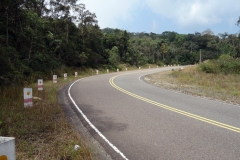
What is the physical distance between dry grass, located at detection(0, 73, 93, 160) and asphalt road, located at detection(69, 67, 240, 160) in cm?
78

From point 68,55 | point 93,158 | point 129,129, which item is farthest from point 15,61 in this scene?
point 68,55

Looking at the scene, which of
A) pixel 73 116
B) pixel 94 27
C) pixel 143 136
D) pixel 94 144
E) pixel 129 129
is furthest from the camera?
pixel 94 27

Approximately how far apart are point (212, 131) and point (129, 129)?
2.42 m

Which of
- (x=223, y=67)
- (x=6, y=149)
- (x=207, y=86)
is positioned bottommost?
(x=207, y=86)

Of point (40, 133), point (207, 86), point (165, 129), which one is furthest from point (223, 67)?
point (40, 133)

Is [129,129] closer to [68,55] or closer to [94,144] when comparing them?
[94,144]

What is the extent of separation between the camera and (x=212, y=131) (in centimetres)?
627

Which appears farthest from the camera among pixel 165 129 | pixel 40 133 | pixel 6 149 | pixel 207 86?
pixel 207 86

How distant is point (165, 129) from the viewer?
654 cm

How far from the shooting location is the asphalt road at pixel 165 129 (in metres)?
4.99

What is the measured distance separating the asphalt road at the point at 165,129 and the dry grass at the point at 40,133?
0.78 m

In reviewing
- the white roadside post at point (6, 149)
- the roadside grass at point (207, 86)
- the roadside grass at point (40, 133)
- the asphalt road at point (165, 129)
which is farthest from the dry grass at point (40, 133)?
the roadside grass at point (207, 86)

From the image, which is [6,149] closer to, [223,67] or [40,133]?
[40,133]

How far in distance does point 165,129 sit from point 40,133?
146 inches
